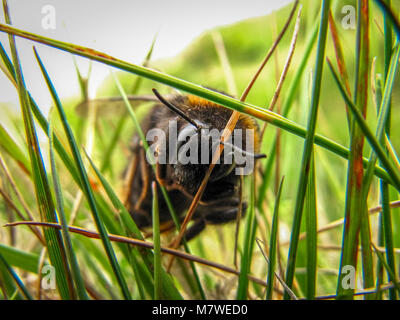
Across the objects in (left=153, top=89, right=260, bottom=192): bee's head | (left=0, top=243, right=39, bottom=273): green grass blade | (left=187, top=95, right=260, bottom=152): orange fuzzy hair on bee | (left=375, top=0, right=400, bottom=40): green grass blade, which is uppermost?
(left=375, top=0, right=400, bottom=40): green grass blade

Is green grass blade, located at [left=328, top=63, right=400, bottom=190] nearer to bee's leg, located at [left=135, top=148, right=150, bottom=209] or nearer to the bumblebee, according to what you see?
the bumblebee

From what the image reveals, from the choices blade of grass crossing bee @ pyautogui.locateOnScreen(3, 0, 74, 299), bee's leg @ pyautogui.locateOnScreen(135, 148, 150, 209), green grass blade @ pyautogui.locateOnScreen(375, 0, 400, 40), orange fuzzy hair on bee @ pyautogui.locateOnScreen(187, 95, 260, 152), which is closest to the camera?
green grass blade @ pyautogui.locateOnScreen(375, 0, 400, 40)

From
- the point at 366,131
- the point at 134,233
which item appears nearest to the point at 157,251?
the point at 134,233

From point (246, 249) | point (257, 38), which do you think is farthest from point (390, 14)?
point (257, 38)

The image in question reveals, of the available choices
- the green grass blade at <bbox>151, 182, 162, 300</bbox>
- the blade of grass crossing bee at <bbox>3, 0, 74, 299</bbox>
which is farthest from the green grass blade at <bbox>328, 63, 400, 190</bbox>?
the blade of grass crossing bee at <bbox>3, 0, 74, 299</bbox>

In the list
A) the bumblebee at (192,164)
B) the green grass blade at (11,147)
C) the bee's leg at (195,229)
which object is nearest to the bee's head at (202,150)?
→ the bumblebee at (192,164)
